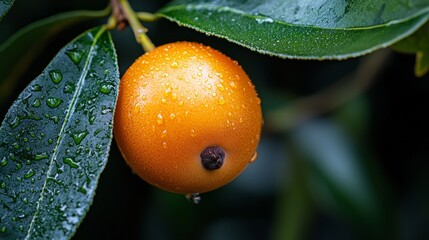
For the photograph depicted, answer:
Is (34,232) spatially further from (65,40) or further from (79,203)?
(65,40)

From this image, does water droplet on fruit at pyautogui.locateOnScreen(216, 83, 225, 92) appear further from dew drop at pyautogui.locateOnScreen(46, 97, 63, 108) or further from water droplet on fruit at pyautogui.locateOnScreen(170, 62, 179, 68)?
dew drop at pyautogui.locateOnScreen(46, 97, 63, 108)

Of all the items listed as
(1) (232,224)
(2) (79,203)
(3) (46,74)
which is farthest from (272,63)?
(2) (79,203)

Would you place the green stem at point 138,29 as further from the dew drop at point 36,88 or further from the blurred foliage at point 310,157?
the blurred foliage at point 310,157

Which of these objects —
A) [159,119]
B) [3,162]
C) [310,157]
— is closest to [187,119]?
[159,119]

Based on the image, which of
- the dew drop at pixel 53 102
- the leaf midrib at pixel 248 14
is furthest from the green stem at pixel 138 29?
the dew drop at pixel 53 102

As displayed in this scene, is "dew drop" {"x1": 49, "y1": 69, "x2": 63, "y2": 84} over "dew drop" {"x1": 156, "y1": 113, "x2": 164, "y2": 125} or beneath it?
over

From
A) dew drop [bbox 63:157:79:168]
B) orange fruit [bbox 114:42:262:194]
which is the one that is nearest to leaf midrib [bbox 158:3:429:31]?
orange fruit [bbox 114:42:262:194]

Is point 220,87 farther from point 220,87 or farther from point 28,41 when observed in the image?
point 28,41
